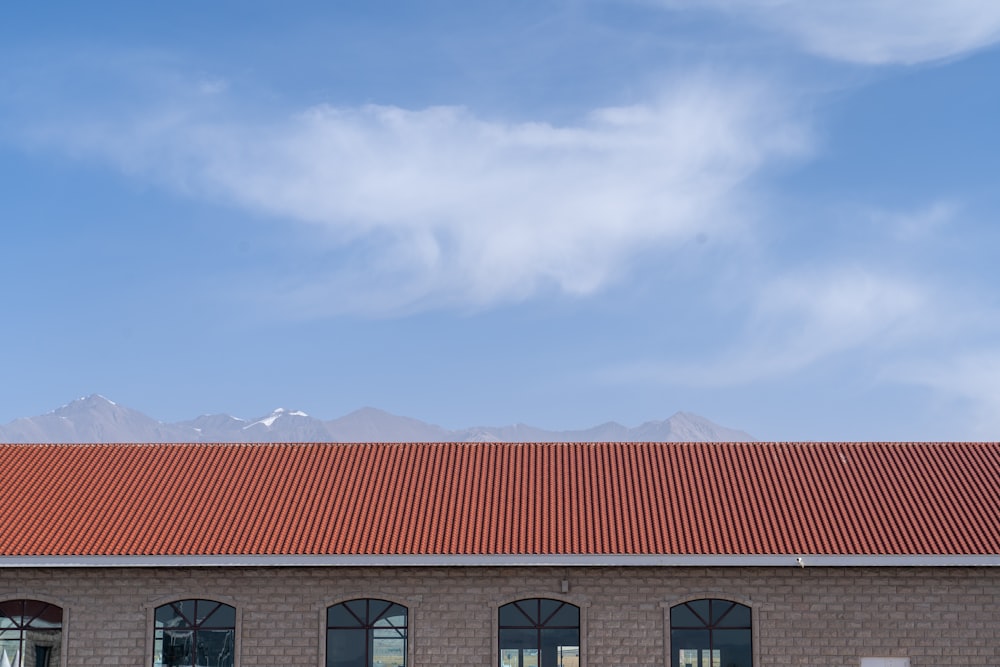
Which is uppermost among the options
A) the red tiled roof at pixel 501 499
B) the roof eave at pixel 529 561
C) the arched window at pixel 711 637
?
the red tiled roof at pixel 501 499

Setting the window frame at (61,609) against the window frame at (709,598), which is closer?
the window frame at (709,598)

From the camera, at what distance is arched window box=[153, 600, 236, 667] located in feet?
88.6

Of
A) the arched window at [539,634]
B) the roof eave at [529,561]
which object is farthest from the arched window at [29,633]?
the arched window at [539,634]

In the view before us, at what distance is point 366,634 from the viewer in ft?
88.3

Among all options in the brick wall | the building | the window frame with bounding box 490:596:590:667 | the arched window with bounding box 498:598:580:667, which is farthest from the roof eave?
the arched window with bounding box 498:598:580:667

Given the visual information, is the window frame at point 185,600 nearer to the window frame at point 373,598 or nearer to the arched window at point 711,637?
the window frame at point 373,598

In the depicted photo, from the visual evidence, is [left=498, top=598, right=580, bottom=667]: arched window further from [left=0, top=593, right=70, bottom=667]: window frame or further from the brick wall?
[left=0, top=593, right=70, bottom=667]: window frame

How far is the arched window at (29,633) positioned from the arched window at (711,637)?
12.4m

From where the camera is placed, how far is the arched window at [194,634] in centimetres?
2700

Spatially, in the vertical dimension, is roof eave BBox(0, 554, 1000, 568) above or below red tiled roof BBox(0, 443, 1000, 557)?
below

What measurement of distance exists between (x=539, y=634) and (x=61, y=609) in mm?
9612

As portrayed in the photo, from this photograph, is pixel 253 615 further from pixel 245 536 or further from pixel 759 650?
pixel 759 650

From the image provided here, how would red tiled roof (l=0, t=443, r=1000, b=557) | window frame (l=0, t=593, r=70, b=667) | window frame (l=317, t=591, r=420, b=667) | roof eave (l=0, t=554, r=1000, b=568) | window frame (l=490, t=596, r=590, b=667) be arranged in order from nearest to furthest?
roof eave (l=0, t=554, r=1000, b=568)
window frame (l=490, t=596, r=590, b=667)
window frame (l=317, t=591, r=420, b=667)
window frame (l=0, t=593, r=70, b=667)
red tiled roof (l=0, t=443, r=1000, b=557)

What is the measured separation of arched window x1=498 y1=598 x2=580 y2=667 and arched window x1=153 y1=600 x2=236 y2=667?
18.0ft
